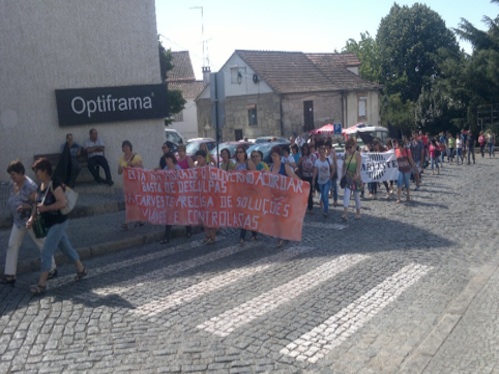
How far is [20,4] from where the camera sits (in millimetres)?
15086

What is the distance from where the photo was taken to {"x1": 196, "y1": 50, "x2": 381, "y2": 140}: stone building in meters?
46.6

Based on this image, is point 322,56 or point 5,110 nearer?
point 5,110

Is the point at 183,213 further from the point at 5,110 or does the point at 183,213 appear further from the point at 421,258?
the point at 5,110

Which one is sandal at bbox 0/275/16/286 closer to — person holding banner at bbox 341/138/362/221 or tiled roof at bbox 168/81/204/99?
person holding banner at bbox 341/138/362/221

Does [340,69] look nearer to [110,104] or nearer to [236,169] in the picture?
[110,104]

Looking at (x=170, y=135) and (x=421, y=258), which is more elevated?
(x=170, y=135)

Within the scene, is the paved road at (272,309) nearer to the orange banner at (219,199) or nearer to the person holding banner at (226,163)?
the orange banner at (219,199)

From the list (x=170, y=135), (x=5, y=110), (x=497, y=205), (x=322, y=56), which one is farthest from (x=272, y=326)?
(x=322, y=56)

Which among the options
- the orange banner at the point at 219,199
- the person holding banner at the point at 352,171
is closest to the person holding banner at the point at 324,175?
the person holding banner at the point at 352,171

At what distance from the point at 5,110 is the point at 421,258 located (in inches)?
432

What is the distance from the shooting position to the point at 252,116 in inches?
1902

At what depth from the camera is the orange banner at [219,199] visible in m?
10.8

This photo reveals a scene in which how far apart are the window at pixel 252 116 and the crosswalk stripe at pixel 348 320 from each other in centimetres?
3976

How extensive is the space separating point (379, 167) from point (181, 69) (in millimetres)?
48624
